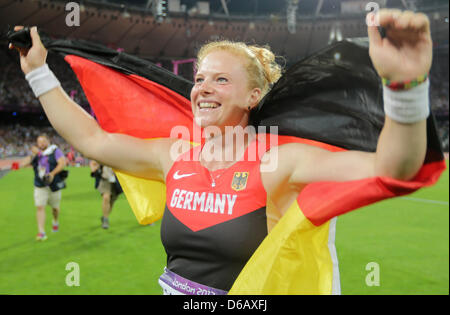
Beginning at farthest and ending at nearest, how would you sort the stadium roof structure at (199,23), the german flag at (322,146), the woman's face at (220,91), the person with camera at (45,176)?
1. the stadium roof structure at (199,23)
2. the person with camera at (45,176)
3. the woman's face at (220,91)
4. the german flag at (322,146)

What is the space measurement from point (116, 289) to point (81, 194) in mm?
8195

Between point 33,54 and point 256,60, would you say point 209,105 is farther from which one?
point 33,54

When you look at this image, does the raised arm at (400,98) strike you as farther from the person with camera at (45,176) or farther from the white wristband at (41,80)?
the person with camera at (45,176)

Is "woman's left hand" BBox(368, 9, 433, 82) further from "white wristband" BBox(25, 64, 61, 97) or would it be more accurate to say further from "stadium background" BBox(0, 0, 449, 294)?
"white wristband" BBox(25, 64, 61, 97)

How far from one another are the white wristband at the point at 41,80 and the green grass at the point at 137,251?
10.4ft

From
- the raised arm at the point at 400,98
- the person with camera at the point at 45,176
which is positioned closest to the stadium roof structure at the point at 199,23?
the person with camera at the point at 45,176

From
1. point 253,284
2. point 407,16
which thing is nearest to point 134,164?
point 253,284

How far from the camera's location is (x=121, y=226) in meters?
8.07

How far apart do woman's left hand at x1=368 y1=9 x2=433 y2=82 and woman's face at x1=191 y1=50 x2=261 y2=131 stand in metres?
0.80

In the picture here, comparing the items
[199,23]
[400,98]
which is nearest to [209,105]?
[400,98]

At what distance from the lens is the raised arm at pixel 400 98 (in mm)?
1140

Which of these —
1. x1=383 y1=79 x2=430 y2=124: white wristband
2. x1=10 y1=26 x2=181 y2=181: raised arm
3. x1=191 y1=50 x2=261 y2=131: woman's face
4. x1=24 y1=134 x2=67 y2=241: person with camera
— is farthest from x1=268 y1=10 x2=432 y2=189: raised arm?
x1=24 y1=134 x2=67 y2=241: person with camera

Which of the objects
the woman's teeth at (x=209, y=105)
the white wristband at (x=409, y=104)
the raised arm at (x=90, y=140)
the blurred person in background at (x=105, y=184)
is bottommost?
the blurred person in background at (x=105, y=184)

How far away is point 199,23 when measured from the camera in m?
32.6
